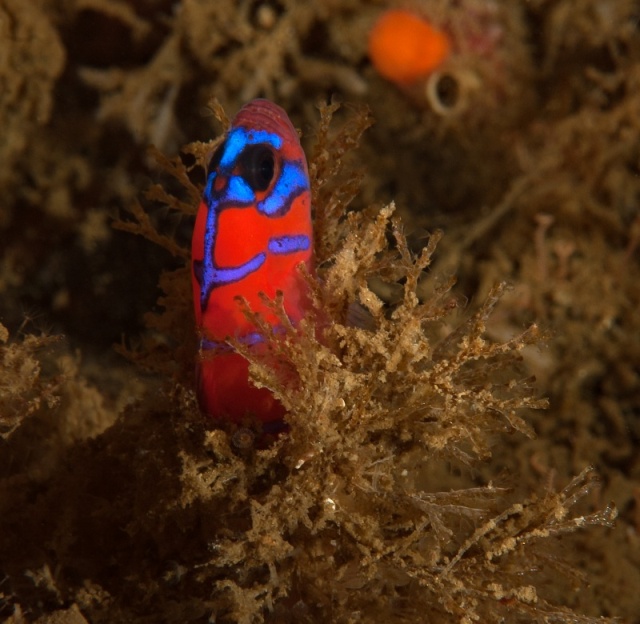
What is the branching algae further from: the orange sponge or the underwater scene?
the orange sponge

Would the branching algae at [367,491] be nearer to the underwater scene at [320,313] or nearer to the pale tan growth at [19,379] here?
the underwater scene at [320,313]

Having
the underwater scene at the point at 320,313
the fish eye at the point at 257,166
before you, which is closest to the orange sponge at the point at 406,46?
the underwater scene at the point at 320,313

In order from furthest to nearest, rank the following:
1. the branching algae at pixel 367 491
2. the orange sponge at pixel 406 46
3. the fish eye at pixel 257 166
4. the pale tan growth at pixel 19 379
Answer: the orange sponge at pixel 406 46 < the pale tan growth at pixel 19 379 < the fish eye at pixel 257 166 < the branching algae at pixel 367 491

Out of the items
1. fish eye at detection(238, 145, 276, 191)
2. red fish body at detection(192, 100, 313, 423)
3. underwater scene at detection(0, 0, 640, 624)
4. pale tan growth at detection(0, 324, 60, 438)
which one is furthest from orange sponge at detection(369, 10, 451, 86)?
pale tan growth at detection(0, 324, 60, 438)

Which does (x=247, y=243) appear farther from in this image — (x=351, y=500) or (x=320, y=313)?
(x=351, y=500)

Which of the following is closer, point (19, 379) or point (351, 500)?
point (351, 500)

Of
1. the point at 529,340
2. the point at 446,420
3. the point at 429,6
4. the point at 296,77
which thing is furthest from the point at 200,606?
the point at 429,6

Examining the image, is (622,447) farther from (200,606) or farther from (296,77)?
(296,77)

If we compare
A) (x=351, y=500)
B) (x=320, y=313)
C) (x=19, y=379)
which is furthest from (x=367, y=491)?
(x=19, y=379)
